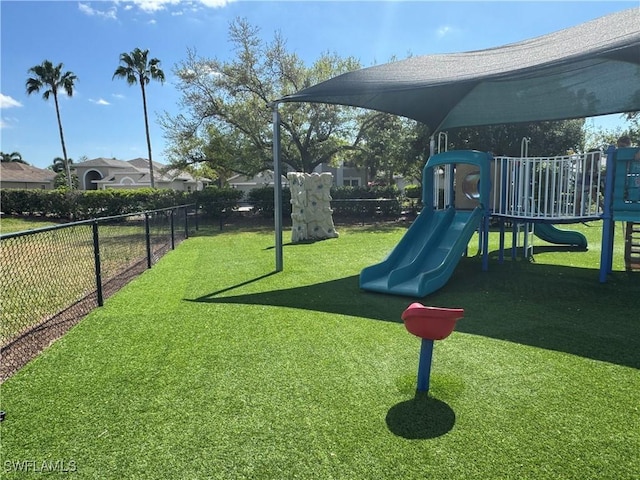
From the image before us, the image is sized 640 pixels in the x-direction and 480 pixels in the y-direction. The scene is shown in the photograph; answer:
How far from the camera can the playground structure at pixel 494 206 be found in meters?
5.42

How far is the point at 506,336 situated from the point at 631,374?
96 cm

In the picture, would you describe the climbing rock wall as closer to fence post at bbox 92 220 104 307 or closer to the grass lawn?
the grass lawn

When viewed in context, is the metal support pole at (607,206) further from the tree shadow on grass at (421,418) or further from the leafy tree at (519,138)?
the leafy tree at (519,138)

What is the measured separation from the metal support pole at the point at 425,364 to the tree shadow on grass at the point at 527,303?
4.34ft

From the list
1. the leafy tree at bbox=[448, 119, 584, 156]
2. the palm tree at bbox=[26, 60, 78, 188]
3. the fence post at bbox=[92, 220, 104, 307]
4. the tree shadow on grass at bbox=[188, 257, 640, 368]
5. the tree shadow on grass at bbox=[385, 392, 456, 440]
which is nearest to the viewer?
the tree shadow on grass at bbox=[385, 392, 456, 440]

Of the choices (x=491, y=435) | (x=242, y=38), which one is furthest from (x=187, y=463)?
(x=242, y=38)

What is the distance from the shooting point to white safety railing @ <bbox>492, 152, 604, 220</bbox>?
5.84m

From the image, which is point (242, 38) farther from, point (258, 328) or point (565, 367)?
point (565, 367)

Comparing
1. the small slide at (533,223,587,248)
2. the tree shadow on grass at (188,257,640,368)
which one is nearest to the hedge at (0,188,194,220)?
the tree shadow on grass at (188,257,640,368)

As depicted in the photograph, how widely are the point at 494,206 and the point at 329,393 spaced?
511 cm

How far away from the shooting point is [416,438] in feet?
7.05

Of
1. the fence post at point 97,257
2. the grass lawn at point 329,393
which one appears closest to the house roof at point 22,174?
the fence post at point 97,257

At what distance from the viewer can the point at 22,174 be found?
45719 millimetres

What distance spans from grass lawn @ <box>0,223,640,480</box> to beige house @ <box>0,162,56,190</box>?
47070 mm
